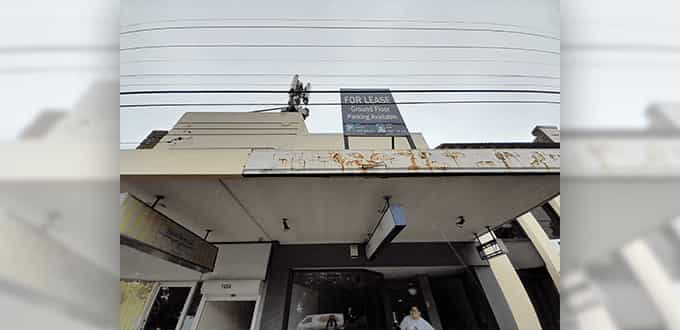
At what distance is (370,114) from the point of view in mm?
3193

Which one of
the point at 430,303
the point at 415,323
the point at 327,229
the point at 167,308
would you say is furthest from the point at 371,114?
the point at 167,308

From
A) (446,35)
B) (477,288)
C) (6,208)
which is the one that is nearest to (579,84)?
(446,35)

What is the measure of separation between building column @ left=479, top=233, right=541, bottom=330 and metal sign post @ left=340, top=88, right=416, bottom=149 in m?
2.32

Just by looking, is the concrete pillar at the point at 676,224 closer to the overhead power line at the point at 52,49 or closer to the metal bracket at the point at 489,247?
the overhead power line at the point at 52,49

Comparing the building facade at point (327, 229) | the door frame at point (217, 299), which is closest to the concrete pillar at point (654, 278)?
the building facade at point (327, 229)

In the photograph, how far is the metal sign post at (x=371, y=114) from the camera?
297cm

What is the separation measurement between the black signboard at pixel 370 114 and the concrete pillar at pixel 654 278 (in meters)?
2.20

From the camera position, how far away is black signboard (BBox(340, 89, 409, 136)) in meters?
2.98

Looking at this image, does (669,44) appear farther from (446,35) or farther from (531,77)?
(446,35)

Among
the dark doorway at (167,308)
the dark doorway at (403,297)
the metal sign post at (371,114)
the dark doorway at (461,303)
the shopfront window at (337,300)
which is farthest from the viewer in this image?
the dark doorway at (403,297)

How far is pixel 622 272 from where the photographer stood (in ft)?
2.61

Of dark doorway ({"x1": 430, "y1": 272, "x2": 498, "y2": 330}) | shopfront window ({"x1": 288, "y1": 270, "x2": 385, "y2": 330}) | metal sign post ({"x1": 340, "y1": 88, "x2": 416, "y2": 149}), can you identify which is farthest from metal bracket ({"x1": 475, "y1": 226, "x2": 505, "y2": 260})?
metal sign post ({"x1": 340, "y1": 88, "x2": 416, "y2": 149})

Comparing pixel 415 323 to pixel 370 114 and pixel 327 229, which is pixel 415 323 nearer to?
pixel 327 229

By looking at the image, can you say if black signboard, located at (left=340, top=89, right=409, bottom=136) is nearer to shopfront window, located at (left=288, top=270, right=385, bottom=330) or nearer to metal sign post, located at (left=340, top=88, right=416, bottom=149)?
metal sign post, located at (left=340, top=88, right=416, bottom=149)
